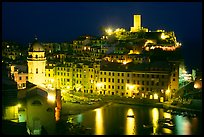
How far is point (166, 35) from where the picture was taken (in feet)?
57.3

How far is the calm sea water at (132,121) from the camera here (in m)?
8.87

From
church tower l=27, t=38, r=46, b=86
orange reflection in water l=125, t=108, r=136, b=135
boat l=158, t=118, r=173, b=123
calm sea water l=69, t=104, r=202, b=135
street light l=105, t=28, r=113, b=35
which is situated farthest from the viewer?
street light l=105, t=28, r=113, b=35

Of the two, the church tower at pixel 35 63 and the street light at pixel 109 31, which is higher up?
the street light at pixel 109 31

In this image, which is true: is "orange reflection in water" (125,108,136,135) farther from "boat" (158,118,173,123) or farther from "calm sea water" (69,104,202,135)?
"boat" (158,118,173,123)

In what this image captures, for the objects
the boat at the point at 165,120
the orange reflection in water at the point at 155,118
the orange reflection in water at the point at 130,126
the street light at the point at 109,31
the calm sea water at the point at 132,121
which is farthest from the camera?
the street light at the point at 109,31

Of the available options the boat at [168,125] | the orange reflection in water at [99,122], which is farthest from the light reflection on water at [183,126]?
the orange reflection in water at [99,122]

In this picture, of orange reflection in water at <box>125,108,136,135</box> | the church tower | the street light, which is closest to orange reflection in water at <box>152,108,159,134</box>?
orange reflection in water at <box>125,108,136,135</box>

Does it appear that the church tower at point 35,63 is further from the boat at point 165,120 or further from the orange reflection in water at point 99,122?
the boat at point 165,120

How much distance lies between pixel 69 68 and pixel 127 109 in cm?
341

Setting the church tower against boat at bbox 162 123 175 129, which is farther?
the church tower

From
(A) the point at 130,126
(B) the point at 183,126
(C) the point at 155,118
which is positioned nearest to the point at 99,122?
(A) the point at 130,126

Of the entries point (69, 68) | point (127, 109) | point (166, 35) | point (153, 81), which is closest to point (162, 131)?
point (127, 109)

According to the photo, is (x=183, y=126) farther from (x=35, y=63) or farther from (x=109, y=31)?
(x=109, y=31)

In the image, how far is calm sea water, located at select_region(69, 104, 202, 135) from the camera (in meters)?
8.87
